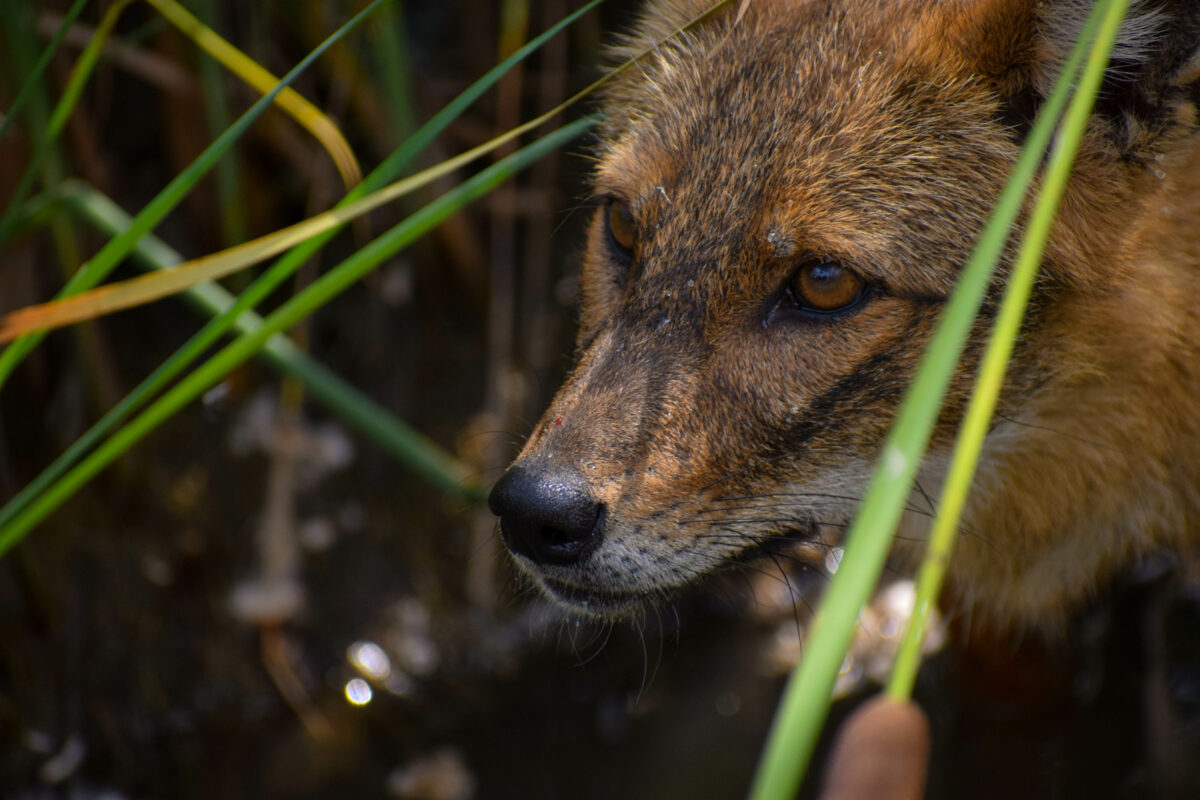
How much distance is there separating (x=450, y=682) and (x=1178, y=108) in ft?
10.3

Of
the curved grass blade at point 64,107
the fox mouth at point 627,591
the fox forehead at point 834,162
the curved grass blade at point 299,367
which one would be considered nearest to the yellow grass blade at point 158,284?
the curved grass blade at point 64,107

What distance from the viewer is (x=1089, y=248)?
2363 mm

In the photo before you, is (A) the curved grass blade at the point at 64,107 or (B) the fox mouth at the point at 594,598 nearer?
(B) the fox mouth at the point at 594,598

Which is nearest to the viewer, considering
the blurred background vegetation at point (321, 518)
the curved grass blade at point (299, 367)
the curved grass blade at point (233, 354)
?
the curved grass blade at point (233, 354)

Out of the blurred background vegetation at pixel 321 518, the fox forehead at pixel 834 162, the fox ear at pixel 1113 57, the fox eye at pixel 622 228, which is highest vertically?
the fox ear at pixel 1113 57

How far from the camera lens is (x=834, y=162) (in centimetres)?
235

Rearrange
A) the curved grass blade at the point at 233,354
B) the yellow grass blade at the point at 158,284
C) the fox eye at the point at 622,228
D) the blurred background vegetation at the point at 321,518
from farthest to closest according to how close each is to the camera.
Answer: the blurred background vegetation at the point at 321,518, the fox eye at the point at 622,228, the curved grass blade at the point at 233,354, the yellow grass blade at the point at 158,284

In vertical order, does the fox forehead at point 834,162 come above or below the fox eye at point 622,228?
above

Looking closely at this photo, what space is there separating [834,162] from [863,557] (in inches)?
55.9

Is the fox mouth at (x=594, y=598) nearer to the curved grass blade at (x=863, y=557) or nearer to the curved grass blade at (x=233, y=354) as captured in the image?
the curved grass blade at (x=233, y=354)

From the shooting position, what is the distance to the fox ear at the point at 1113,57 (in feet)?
7.02

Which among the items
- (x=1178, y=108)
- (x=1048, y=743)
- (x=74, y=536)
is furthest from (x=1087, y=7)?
(x=74, y=536)

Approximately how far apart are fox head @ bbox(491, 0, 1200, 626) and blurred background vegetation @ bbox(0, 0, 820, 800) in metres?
1.07

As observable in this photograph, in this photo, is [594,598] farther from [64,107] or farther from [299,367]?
[64,107]
